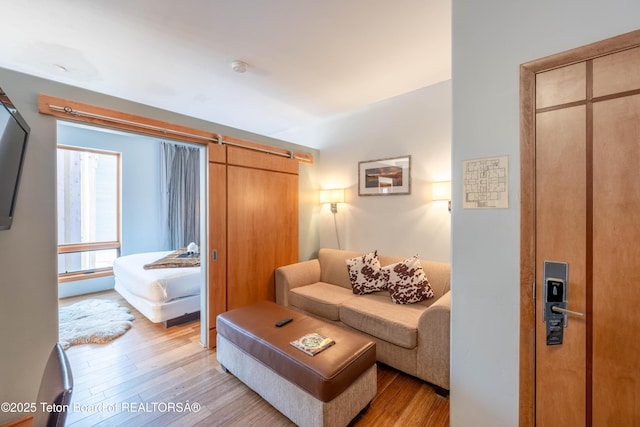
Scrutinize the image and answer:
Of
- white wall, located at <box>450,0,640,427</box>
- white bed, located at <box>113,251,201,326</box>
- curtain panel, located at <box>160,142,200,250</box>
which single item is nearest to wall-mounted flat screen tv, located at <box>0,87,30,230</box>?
white bed, located at <box>113,251,201,326</box>

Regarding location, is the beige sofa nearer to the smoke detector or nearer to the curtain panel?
the smoke detector

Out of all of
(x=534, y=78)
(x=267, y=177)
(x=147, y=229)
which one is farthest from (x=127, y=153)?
(x=534, y=78)

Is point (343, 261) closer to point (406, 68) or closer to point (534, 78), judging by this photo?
point (406, 68)

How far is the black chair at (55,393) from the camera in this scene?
Result: 0.61m

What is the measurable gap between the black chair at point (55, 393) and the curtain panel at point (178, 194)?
16.2ft

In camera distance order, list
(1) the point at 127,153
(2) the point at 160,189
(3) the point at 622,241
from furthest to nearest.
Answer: (2) the point at 160,189, (1) the point at 127,153, (3) the point at 622,241

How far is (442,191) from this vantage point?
2.75m

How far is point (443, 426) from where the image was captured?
1.70 meters

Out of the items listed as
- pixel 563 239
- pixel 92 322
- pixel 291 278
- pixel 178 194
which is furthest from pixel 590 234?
pixel 178 194

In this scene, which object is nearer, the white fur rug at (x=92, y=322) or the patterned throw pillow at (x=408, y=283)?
the patterned throw pillow at (x=408, y=283)

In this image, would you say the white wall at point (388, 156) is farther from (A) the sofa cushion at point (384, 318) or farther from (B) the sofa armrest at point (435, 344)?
(B) the sofa armrest at point (435, 344)

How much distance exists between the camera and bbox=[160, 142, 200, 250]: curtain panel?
5281 millimetres

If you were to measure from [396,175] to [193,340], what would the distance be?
3126 millimetres

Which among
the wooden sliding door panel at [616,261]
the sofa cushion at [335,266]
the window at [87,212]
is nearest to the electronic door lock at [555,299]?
the wooden sliding door panel at [616,261]
